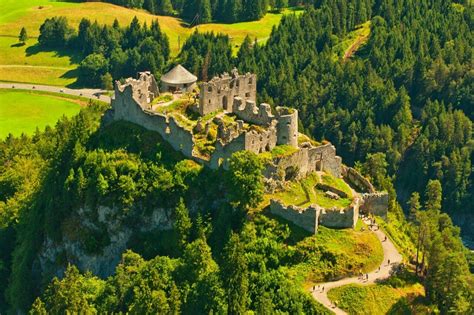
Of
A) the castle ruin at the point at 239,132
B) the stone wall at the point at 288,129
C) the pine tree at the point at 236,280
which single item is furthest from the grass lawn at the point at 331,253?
the stone wall at the point at 288,129

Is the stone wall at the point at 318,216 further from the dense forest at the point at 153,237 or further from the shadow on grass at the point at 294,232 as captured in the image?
the dense forest at the point at 153,237

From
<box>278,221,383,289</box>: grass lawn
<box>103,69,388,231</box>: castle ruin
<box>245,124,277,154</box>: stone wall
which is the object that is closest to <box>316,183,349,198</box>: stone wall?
<box>103,69,388,231</box>: castle ruin

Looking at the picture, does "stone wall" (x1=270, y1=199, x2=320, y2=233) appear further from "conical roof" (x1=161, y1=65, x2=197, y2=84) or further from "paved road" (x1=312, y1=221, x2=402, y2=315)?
"conical roof" (x1=161, y1=65, x2=197, y2=84)

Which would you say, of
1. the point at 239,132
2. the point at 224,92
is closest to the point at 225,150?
the point at 239,132

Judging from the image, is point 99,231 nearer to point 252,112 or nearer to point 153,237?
point 153,237

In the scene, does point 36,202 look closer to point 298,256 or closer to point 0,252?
point 0,252

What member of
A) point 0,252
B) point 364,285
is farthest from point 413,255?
point 0,252

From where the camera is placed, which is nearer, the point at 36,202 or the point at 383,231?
the point at 383,231
